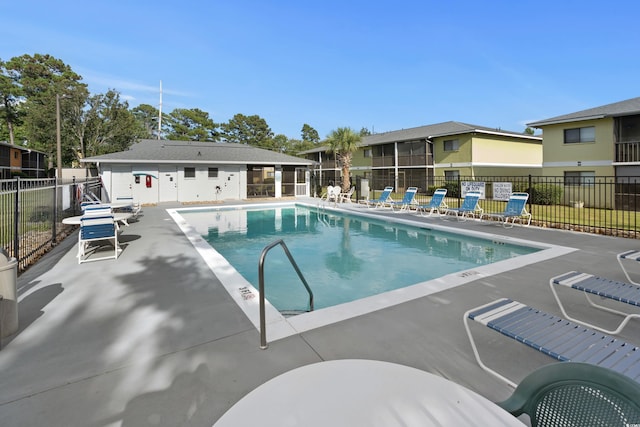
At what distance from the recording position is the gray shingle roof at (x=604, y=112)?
16766 millimetres

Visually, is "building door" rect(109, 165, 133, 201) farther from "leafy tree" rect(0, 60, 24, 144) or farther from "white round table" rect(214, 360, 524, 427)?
"leafy tree" rect(0, 60, 24, 144)

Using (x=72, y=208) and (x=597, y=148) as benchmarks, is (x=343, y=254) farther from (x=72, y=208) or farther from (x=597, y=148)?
(x=597, y=148)

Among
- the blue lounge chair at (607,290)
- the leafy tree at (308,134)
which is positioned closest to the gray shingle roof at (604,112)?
the blue lounge chair at (607,290)

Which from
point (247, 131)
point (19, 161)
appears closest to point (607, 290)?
point (19, 161)

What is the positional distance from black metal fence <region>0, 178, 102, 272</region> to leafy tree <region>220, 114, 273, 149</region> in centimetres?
4196

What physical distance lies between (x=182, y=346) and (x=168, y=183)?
20.7m

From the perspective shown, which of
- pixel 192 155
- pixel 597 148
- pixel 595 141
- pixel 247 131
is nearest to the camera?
pixel 597 148

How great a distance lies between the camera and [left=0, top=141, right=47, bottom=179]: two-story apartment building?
106 feet

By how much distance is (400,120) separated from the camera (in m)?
45.8

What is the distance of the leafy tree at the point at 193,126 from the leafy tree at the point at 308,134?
64.1 feet

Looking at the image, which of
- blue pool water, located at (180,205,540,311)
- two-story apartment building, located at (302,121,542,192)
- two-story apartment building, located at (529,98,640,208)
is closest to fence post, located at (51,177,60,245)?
blue pool water, located at (180,205,540,311)

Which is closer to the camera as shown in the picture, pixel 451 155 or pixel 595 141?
pixel 595 141

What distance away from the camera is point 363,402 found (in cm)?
154

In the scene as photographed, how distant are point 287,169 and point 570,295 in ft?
74.4
